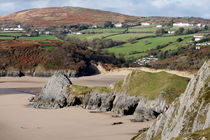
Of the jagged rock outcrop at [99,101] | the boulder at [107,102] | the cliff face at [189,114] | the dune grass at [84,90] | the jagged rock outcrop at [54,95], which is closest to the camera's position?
the cliff face at [189,114]

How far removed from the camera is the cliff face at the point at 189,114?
1320cm

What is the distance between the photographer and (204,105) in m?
13.3

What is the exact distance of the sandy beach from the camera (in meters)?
24.1

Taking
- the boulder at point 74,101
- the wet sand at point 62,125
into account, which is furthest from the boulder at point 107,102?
the boulder at point 74,101

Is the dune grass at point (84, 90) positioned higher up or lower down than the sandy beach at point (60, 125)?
higher up

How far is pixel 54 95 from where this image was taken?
3603cm

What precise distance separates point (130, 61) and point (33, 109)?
146 ft

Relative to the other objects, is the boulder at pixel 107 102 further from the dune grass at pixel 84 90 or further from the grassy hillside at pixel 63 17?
the grassy hillside at pixel 63 17

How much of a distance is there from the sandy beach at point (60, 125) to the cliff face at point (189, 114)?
6826 mm

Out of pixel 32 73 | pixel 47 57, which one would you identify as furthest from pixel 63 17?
pixel 32 73

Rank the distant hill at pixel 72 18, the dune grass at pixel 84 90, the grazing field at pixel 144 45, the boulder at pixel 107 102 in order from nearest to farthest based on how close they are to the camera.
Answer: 1. the boulder at pixel 107 102
2. the dune grass at pixel 84 90
3. the grazing field at pixel 144 45
4. the distant hill at pixel 72 18

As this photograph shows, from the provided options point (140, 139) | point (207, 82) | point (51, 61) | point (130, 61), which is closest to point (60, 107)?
point (140, 139)

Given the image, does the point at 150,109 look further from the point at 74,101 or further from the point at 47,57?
the point at 47,57

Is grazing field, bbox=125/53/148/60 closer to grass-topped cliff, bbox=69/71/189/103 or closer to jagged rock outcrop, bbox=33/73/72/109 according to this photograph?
jagged rock outcrop, bbox=33/73/72/109
